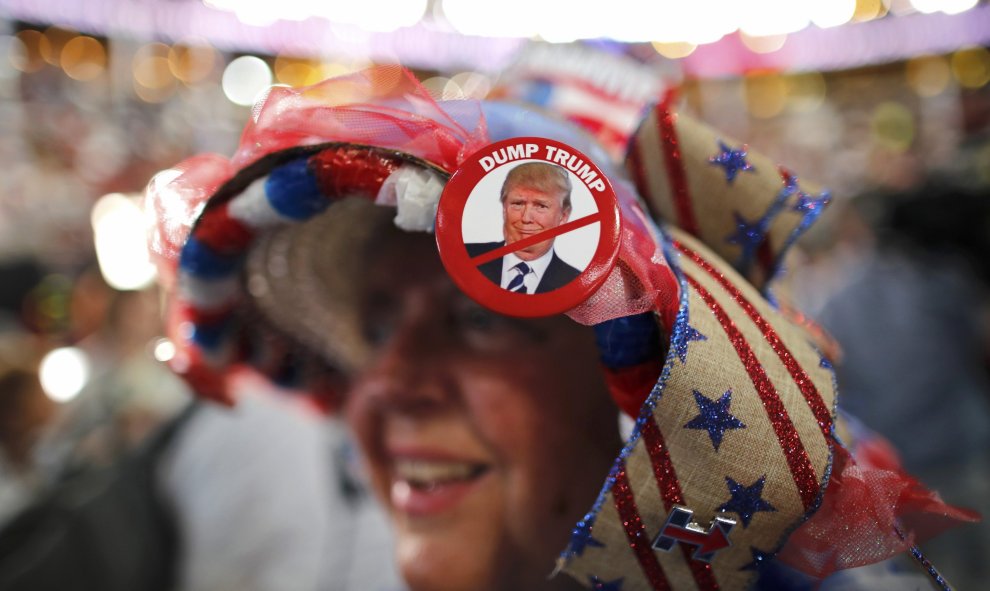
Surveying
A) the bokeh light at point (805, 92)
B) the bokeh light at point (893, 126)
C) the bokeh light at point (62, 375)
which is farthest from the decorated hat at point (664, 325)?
the bokeh light at point (893, 126)

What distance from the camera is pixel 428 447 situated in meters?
0.82

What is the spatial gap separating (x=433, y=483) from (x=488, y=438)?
9 cm

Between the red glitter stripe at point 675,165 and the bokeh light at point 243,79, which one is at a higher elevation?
the bokeh light at point 243,79

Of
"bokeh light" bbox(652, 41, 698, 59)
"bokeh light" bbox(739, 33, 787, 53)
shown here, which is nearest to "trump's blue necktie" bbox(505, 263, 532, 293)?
"bokeh light" bbox(652, 41, 698, 59)

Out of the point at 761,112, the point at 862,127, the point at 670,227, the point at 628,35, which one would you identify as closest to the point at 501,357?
the point at 670,227

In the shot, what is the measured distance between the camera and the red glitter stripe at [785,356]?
0.56 meters

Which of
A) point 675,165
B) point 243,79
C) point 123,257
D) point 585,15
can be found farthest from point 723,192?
point 243,79

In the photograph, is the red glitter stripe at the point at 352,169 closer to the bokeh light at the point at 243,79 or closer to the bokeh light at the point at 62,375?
the bokeh light at the point at 62,375

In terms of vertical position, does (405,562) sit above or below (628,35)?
below

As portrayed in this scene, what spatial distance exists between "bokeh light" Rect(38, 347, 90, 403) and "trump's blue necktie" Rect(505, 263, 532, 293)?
2034 millimetres

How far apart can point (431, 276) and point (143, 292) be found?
2065 millimetres

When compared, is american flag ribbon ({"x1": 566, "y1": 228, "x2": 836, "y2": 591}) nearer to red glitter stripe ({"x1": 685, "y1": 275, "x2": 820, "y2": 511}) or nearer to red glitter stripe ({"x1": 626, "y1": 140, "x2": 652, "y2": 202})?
red glitter stripe ({"x1": 685, "y1": 275, "x2": 820, "y2": 511})

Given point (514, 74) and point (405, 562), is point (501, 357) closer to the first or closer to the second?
point (405, 562)

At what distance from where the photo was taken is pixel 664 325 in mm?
574
